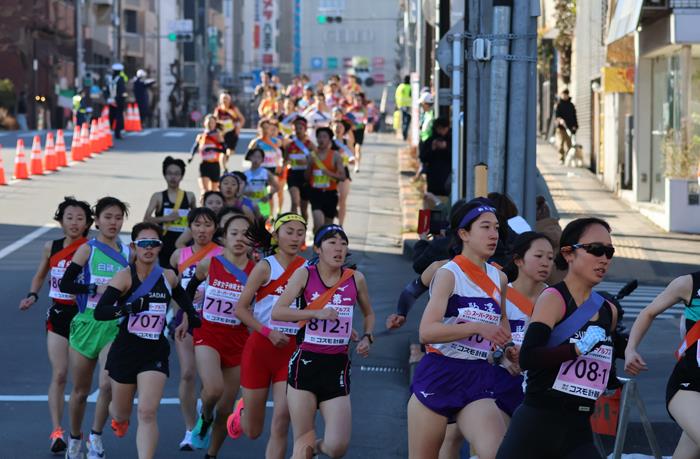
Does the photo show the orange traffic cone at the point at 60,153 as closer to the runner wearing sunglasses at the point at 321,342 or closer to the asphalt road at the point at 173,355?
the asphalt road at the point at 173,355

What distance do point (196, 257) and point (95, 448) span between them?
1.78 meters

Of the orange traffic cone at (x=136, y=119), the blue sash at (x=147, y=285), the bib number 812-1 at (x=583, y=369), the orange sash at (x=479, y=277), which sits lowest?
the bib number 812-1 at (x=583, y=369)

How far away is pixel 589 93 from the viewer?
3703 cm

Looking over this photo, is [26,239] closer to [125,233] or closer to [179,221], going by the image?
[125,233]

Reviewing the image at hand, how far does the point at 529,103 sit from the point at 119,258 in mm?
4243

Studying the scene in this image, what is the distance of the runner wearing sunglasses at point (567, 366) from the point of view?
6.28 metres

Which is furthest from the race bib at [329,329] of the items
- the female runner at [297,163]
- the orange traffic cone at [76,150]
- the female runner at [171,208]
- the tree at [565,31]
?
the tree at [565,31]

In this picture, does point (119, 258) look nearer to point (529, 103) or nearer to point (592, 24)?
point (529, 103)

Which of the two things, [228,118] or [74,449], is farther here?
[228,118]

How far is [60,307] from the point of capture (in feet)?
32.9

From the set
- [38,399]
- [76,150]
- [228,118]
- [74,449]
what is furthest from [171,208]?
[76,150]

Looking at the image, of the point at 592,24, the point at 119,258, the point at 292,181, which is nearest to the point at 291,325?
the point at 119,258

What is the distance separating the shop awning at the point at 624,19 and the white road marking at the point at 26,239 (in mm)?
9825

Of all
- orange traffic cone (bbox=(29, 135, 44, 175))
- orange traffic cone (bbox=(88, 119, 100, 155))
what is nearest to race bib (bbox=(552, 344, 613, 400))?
orange traffic cone (bbox=(29, 135, 44, 175))
